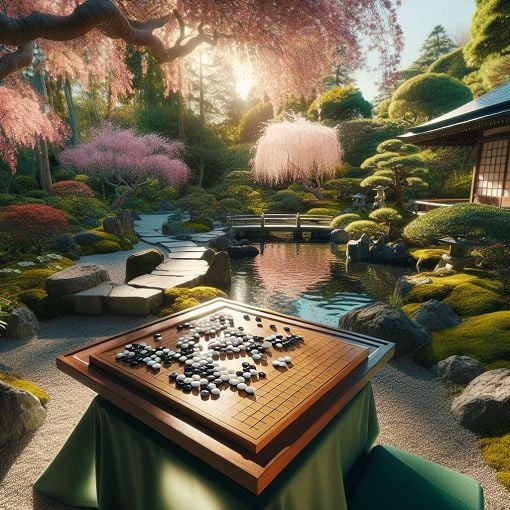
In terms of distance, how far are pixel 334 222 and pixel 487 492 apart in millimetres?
13013

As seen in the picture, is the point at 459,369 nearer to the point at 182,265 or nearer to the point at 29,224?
the point at 182,265

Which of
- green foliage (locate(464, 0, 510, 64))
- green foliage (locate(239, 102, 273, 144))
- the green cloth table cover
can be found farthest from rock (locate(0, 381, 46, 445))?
green foliage (locate(239, 102, 273, 144))

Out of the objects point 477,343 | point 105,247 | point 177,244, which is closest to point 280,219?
point 177,244

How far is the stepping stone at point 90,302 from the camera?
19.1 ft

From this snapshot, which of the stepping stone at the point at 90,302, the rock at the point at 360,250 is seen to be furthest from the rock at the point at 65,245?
the rock at the point at 360,250

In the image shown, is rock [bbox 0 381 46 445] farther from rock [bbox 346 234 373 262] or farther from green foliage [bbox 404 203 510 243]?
rock [bbox 346 234 373 262]

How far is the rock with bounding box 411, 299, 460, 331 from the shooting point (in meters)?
5.11

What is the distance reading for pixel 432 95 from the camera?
831 inches

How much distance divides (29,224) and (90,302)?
411cm

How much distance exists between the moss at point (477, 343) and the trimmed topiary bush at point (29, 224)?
8609 millimetres

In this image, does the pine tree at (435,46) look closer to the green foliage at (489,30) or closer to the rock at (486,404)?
the green foliage at (489,30)

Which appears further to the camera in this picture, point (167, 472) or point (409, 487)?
point (409, 487)

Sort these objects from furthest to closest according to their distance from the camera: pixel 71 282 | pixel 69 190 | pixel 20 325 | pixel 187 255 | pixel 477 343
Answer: pixel 69 190, pixel 187 255, pixel 71 282, pixel 20 325, pixel 477 343

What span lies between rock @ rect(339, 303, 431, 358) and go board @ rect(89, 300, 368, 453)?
2.62m
